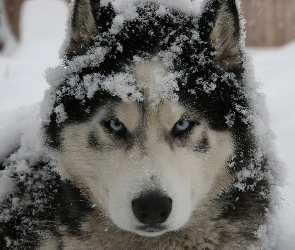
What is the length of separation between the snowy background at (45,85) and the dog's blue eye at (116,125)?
0.88 meters

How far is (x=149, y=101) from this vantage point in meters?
2.44

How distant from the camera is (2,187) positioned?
2.92 m

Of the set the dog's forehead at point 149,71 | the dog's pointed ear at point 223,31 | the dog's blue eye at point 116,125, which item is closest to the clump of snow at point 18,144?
the dog's blue eye at point 116,125

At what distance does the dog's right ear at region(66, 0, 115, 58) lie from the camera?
262cm

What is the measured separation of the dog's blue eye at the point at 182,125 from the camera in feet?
8.23

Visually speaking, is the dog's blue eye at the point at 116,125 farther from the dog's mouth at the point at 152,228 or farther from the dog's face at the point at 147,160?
the dog's mouth at the point at 152,228

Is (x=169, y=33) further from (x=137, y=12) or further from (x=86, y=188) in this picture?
(x=86, y=188)

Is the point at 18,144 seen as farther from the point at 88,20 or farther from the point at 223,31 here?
the point at 223,31

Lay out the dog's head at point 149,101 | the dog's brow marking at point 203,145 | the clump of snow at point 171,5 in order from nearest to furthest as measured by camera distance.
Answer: the dog's head at point 149,101 < the dog's brow marking at point 203,145 < the clump of snow at point 171,5

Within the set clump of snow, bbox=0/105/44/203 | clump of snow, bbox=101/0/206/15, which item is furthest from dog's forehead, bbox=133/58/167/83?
clump of snow, bbox=0/105/44/203

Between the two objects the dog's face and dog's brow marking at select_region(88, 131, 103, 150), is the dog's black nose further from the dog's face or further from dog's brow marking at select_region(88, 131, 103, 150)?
dog's brow marking at select_region(88, 131, 103, 150)

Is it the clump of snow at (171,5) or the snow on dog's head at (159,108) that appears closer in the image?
the snow on dog's head at (159,108)

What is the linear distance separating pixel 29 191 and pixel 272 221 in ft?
4.32

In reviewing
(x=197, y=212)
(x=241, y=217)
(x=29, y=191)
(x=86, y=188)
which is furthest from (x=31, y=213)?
(x=241, y=217)
